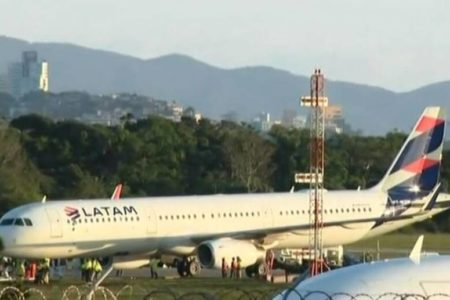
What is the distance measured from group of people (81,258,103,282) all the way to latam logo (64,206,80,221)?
1541 mm

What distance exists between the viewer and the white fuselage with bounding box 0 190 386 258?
48500 millimetres

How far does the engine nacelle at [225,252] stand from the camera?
168 ft

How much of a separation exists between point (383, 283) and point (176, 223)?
32508 millimetres

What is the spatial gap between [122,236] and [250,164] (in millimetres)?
43831

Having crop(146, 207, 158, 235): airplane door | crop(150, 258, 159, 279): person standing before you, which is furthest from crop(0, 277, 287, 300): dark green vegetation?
crop(150, 258, 159, 279): person standing

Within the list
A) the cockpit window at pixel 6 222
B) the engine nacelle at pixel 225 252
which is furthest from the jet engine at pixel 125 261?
the cockpit window at pixel 6 222

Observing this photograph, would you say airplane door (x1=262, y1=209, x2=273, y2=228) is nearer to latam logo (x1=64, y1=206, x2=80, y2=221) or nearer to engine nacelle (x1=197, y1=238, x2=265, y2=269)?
engine nacelle (x1=197, y1=238, x2=265, y2=269)

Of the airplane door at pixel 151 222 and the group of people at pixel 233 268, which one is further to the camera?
the airplane door at pixel 151 222

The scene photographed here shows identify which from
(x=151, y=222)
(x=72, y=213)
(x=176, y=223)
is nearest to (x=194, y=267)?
(x=176, y=223)

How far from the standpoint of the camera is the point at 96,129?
305 feet

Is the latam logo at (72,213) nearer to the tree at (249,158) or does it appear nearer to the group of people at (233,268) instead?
the group of people at (233,268)

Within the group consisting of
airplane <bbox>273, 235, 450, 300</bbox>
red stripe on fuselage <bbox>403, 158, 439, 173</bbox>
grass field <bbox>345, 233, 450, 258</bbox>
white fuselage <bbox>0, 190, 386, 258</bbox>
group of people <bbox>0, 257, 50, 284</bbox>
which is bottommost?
grass field <bbox>345, 233, 450, 258</bbox>

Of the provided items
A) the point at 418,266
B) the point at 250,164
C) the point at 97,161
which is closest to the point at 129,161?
the point at 97,161

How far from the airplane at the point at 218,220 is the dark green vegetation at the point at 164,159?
2501 centimetres
